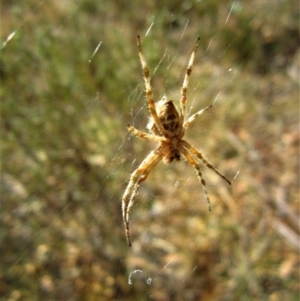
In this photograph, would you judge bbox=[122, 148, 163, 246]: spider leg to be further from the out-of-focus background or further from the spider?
the out-of-focus background

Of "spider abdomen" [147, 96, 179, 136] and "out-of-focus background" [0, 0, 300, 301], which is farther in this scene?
"out-of-focus background" [0, 0, 300, 301]

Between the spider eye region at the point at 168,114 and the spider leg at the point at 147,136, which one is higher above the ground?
the spider eye region at the point at 168,114

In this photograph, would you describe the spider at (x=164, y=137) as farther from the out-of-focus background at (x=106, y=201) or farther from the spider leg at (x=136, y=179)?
the out-of-focus background at (x=106, y=201)

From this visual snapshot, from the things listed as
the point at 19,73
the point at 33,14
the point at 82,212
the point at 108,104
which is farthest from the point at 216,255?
the point at 33,14

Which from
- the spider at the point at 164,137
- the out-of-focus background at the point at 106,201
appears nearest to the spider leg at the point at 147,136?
the spider at the point at 164,137

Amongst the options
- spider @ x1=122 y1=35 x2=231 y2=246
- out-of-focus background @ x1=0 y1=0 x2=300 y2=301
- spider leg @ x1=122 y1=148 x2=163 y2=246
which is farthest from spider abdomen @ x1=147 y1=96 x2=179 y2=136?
out-of-focus background @ x1=0 y1=0 x2=300 y2=301

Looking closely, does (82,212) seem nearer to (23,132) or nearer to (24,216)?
(24,216)

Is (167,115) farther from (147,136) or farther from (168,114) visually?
(147,136)
